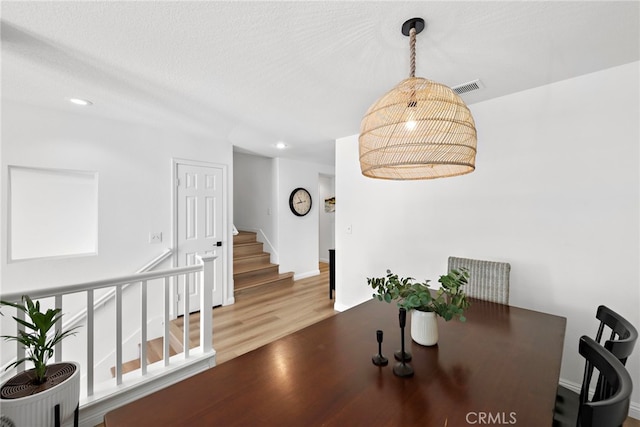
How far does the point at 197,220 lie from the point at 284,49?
2.65 m

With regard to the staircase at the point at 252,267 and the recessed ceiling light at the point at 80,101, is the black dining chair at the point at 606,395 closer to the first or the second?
the recessed ceiling light at the point at 80,101

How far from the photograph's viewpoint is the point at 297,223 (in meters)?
5.29

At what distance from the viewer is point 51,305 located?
267cm

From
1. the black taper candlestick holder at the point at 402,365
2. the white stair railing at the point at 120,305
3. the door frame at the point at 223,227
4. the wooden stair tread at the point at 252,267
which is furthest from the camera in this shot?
the wooden stair tread at the point at 252,267

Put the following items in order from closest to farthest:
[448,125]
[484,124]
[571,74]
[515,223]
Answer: [448,125] < [571,74] < [515,223] < [484,124]

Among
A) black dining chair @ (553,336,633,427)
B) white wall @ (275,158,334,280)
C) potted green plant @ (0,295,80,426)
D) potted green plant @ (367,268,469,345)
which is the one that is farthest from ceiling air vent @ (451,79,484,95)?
white wall @ (275,158,334,280)

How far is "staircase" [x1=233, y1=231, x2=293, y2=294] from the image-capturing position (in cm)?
443

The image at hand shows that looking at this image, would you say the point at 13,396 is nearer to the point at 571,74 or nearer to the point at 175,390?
the point at 175,390

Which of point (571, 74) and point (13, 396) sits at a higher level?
point (571, 74)

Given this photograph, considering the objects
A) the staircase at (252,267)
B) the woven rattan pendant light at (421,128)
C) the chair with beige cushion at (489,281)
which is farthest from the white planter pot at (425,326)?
the staircase at (252,267)

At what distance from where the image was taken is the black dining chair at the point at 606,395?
2.12ft

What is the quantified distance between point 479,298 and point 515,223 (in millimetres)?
765

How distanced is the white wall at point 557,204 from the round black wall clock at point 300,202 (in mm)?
2702

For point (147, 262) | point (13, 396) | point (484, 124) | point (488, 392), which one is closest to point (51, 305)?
point (147, 262)
